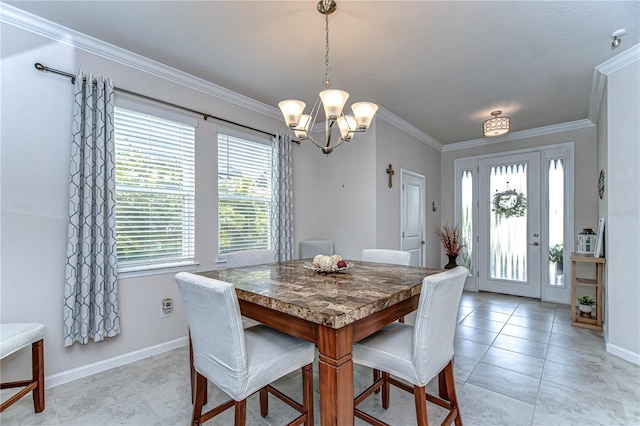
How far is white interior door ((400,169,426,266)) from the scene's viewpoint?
445cm

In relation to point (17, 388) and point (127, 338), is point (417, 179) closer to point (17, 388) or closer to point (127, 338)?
point (127, 338)

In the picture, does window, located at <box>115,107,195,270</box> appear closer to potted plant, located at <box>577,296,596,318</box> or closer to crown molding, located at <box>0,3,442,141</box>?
crown molding, located at <box>0,3,442,141</box>

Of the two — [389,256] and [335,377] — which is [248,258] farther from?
[335,377]

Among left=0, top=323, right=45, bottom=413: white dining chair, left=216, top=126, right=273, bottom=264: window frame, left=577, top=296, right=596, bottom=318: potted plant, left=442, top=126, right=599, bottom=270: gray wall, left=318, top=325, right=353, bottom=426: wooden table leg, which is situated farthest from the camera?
left=442, top=126, right=599, bottom=270: gray wall

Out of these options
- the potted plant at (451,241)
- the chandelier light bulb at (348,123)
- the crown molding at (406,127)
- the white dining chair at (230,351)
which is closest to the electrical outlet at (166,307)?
the white dining chair at (230,351)

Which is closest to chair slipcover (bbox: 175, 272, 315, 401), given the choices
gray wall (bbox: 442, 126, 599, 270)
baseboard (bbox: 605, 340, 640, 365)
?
baseboard (bbox: 605, 340, 640, 365)

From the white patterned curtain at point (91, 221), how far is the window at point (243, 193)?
108 cm

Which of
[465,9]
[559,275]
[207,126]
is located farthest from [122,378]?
[559,275]

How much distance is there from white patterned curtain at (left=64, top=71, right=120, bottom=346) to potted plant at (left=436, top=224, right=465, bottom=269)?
4.68 m

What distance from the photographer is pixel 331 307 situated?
1234 mm

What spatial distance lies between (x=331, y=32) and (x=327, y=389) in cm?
237

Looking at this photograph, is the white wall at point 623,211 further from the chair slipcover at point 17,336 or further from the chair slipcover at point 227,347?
the chair slipcover at point 17,336

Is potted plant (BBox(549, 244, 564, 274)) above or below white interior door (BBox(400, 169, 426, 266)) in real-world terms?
below

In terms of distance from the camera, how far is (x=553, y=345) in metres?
2.91
